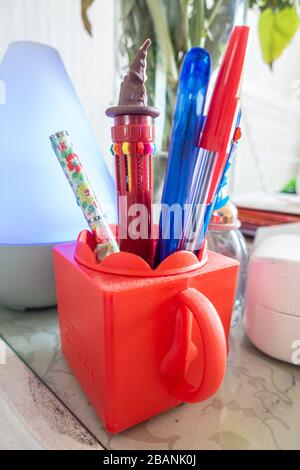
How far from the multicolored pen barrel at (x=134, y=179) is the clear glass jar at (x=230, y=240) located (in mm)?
115

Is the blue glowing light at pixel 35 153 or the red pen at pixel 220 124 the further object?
the blue glowing light at pixel 35 153

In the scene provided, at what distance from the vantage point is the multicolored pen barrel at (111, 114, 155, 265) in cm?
19

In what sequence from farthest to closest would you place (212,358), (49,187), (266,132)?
(266,132)
(49,187)
(212,358)

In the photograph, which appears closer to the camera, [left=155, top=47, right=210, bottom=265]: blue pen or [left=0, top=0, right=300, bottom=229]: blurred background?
[left=155, top=47, right=210, bottom=265]: blue pen

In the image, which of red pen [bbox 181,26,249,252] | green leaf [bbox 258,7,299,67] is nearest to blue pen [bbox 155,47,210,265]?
red pen [bbox 181,26,249,252]

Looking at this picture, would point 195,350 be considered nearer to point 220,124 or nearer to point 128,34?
point 220,124

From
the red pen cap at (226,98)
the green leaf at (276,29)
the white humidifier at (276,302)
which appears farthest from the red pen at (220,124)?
the green leaf at (276,29)

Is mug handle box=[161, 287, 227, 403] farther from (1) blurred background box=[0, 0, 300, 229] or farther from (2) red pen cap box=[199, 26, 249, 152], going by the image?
(1) blurred background box=[0, 0, 300, 229]

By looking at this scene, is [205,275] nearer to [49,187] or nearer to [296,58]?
[49,187]

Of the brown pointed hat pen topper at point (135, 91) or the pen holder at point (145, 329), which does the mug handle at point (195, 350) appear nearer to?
the pen holder at point (145, 329)

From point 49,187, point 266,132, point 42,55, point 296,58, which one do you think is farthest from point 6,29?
point 296,58

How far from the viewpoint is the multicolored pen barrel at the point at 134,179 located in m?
0.19

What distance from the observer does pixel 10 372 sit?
24 cm
